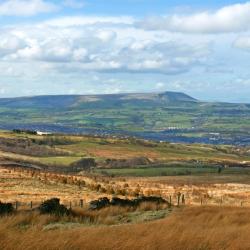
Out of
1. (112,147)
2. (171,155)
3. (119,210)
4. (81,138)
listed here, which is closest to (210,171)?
(171,155)

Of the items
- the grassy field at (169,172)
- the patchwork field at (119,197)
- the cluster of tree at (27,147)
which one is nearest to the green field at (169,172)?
the grassy field at (169,172)

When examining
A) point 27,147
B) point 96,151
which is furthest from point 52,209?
point 96,151

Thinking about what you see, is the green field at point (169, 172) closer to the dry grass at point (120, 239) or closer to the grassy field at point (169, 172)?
the grassy field at point (169, 172)

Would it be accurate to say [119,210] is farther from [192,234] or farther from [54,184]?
[54,184]

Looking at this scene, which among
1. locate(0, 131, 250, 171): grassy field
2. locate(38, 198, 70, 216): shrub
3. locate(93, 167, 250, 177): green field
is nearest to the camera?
locate(38, 198, 70, 216): shrub

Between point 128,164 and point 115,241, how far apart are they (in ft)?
430

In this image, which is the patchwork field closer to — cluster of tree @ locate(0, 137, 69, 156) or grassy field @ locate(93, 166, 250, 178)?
cluster of tree @ locate(0, 137, 69, 156)

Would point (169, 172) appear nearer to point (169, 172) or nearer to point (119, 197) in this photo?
point (169, 172)

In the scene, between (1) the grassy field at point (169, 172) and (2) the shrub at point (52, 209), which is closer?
(2) the shrub at point (52, 209)

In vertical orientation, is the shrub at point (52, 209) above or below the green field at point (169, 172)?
above

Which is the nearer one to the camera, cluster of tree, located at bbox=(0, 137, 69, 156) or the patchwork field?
the patchwork field

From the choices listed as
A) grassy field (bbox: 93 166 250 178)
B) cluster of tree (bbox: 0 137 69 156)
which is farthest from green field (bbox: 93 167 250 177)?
cluster of tree (bbox: 0 137 69 156)

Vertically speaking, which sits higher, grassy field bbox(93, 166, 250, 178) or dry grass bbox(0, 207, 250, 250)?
dry grass bbox(0, 207, 250, 250)

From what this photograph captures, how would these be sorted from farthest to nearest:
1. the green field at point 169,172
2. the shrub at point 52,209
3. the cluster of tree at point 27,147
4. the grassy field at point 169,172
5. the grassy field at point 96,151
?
1. the cluster of tree at point 27,147
2. the grassy field at point 96,151
3. the grassy field at point 169,172
4. the green field at point 169,172
5. the shrub at point 52,209
